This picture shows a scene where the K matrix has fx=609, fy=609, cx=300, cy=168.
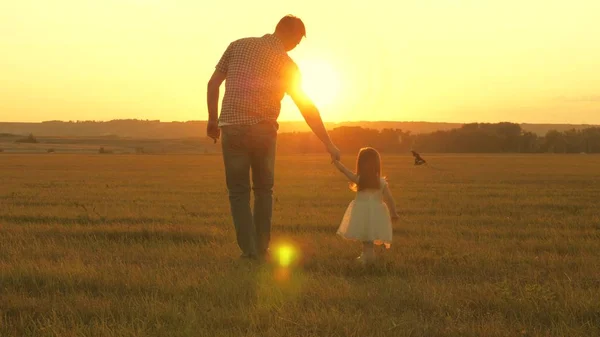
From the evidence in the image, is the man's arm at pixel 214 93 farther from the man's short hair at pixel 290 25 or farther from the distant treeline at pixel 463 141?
the distant treeline at pixel 463 141

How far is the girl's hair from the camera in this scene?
5863mm

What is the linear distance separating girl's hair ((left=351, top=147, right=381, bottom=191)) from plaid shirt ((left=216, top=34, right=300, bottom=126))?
0.97m

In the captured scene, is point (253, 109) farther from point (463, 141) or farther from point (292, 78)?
point (463, 141)

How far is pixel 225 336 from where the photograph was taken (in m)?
3.33

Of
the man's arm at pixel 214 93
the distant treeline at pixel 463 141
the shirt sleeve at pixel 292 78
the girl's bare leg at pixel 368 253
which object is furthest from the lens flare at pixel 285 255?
the distant treeline at pixel 463 141

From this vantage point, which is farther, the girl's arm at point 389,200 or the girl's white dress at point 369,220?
the girl's arm at point 389,200

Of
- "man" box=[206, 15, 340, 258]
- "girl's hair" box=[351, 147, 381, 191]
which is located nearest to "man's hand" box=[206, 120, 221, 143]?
"man" box=[206, 15, 340, 258]

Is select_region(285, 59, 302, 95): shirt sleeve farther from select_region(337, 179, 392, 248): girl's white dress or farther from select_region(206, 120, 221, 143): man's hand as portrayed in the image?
select_region(337, 179, 392, 248): girl's white dress

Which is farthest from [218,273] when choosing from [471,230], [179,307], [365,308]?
[471,230]

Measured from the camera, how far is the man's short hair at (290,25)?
558 cm

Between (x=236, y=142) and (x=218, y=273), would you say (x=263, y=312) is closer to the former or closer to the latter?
(x=218, y=273)

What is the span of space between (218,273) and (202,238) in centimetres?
216

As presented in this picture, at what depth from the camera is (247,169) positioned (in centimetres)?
559

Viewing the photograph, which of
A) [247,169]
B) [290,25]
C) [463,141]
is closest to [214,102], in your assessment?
[247,169]
